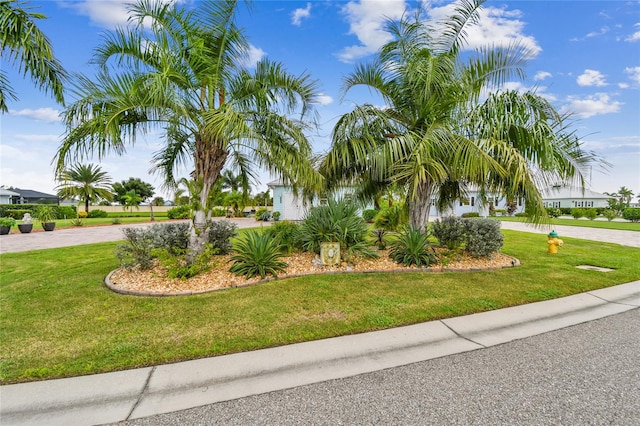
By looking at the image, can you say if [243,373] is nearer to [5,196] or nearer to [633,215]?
[633,215]

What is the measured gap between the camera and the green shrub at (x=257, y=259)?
18.7 ft

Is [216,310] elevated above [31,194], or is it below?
below

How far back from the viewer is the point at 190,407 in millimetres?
2225

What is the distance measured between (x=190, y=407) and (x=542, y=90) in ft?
29.5

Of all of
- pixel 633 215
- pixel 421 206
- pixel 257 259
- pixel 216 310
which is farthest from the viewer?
pixel 633 215

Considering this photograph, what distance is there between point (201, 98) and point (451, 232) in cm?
710

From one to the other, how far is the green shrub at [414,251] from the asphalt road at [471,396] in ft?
11.2

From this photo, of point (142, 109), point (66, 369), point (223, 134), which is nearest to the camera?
point (66, 369)

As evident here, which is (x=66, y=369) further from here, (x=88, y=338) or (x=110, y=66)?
(x=110, y=66)

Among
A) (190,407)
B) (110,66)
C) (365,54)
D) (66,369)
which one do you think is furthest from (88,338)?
(365,54)

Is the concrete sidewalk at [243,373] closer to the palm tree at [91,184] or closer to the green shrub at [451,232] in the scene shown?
the green shrub at [451,232]

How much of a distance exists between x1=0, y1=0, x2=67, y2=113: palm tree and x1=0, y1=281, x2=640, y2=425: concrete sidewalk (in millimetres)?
7051

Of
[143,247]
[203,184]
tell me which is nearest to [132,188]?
[143,247]

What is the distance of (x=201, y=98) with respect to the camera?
6.20m
